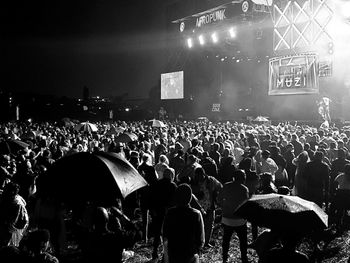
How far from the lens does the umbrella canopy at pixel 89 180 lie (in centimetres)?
438

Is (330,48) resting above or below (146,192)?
above

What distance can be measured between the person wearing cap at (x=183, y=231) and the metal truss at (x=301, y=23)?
27.5 m

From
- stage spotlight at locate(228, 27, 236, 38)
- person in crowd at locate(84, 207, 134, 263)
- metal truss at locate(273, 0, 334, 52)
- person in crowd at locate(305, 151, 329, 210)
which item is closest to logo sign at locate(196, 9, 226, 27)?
stage spotlight at locate(228, 27, 236, 38)

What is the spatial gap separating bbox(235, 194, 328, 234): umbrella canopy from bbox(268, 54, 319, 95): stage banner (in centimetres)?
2732

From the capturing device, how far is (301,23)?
30.6 metres

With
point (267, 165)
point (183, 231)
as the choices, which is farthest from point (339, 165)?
point (183, 231)

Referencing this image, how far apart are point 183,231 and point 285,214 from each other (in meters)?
1.21

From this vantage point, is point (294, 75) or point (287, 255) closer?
point (287, 255)

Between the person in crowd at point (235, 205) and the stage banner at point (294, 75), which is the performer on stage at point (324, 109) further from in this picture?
the person in crowd at point (235, 205)

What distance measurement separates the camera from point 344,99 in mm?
31844

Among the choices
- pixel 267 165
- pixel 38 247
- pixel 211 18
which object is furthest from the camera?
pixel 211 18

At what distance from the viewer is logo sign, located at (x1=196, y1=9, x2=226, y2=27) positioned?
150ft

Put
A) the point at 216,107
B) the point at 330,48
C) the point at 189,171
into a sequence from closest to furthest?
1. the point at 189,171
2. the point at 330,48
3. the point at 216,107

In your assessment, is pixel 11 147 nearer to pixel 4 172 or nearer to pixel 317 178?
pixel 4 172
